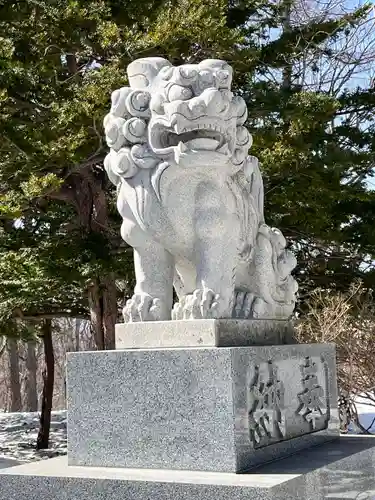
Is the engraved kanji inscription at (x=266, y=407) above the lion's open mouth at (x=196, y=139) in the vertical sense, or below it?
below

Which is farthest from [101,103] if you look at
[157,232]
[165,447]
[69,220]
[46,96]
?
[165,447]

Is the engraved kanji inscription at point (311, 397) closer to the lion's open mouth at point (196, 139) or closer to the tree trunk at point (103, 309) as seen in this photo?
the lion's open mouth at point (196, 139)

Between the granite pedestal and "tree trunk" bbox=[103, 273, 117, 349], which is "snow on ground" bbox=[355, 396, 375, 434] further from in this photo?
the granite pedestal

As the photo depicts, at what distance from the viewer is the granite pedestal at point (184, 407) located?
327cm

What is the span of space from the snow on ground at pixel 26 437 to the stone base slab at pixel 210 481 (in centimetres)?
734

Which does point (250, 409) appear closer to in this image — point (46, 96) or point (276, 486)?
point (276, 486)

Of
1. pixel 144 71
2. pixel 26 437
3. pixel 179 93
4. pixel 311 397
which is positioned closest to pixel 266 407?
pixel 311 397

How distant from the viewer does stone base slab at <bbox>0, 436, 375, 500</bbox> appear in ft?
9.73

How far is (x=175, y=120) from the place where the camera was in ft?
11.9

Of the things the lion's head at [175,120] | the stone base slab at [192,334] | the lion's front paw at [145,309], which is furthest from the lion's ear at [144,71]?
the stone base slab at [192,334]

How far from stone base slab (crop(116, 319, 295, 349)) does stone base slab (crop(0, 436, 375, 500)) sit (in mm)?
590

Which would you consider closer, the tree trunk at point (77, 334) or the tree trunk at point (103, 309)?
the tree trunk at point (103, 309)

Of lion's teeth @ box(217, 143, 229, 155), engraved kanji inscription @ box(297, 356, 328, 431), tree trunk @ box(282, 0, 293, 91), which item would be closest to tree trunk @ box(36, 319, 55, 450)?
tree trunk @ box(282, 0, 293, 91)

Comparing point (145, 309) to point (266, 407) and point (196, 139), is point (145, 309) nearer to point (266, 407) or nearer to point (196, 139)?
point (266, 407)
